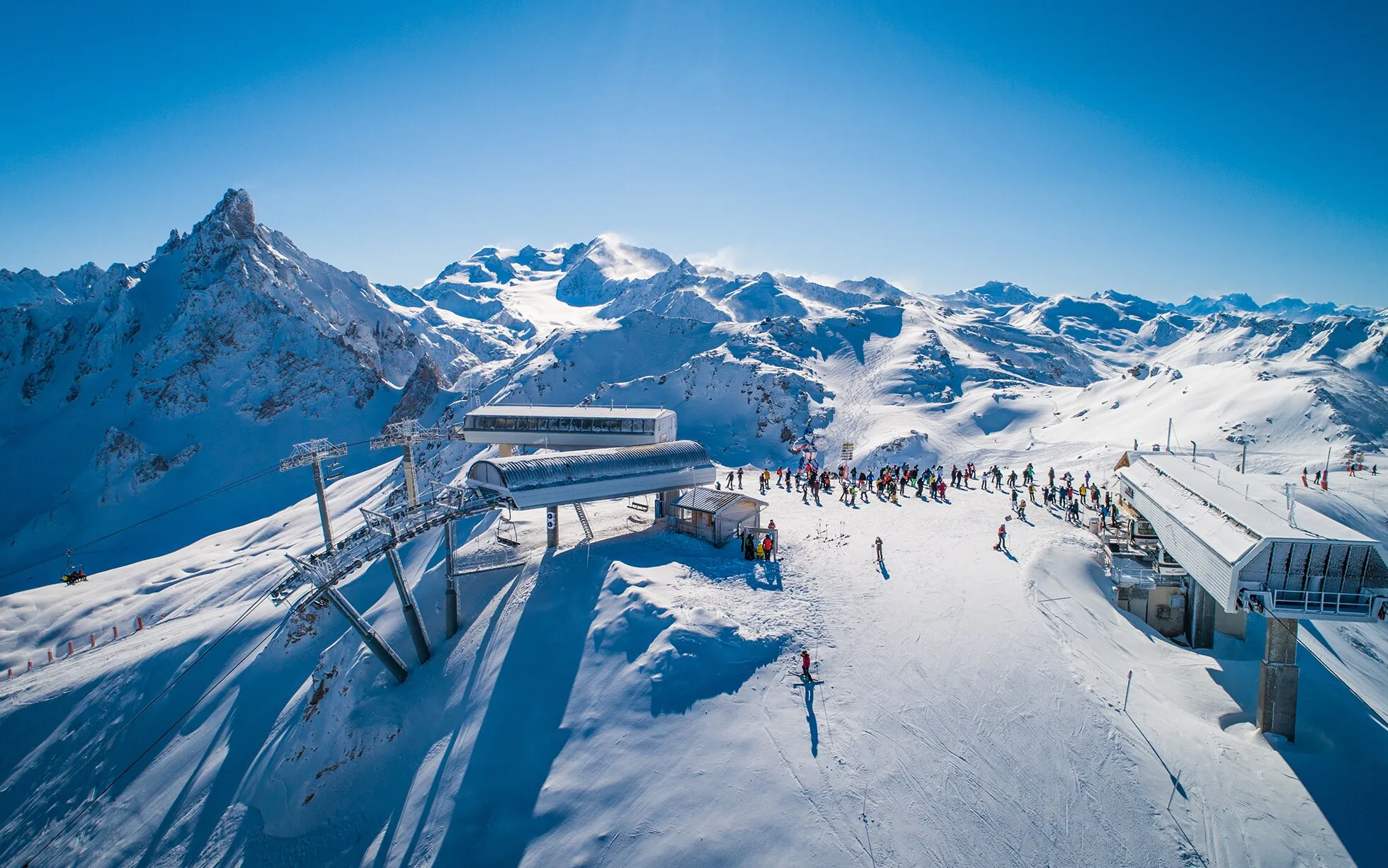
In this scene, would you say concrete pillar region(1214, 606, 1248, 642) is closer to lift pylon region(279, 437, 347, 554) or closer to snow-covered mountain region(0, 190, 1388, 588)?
snow-covered mountain region(0, 190, 1388, 588)

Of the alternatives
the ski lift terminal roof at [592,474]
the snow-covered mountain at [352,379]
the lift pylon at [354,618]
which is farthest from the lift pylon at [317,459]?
the snow-covered mountain at [352,379]

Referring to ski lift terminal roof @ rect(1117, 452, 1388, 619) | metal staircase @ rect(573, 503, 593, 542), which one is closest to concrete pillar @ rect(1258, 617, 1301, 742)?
ski lift terminal roof @ rect(1117, 452, 1388, 619)

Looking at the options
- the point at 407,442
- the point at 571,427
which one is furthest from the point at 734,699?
the point at 407,442

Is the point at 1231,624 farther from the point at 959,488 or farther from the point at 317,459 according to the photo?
the point at 317,459

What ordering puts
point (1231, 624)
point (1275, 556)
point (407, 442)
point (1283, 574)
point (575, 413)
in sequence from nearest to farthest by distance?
point (1283, 574), point (1275, 556), point (1231, 624), point (407, 442), point (575, 413)

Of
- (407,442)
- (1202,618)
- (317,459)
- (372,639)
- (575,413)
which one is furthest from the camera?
(575,413)

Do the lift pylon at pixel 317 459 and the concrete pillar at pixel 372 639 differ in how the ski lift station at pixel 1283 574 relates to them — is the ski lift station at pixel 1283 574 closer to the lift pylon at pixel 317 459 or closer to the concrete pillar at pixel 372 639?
the concrete pillar at pixel 372 639

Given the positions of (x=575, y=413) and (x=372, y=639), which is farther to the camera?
(x=575, y=413)

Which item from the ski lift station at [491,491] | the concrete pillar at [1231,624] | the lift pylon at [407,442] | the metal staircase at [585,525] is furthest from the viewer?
the lift pylon at [407,442]
